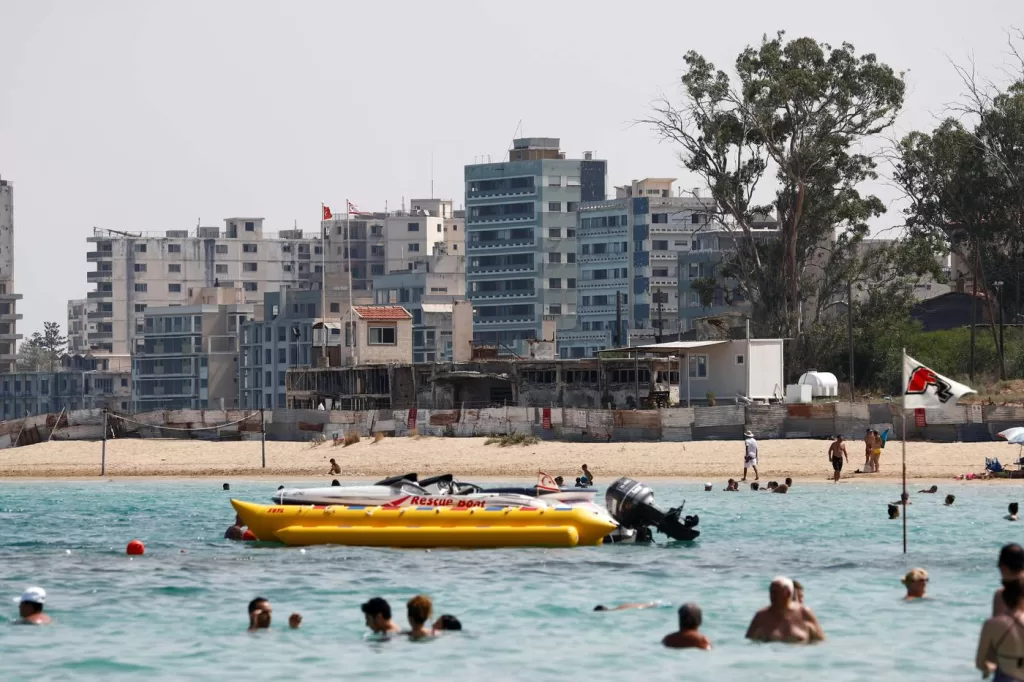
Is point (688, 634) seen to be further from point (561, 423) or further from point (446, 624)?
point (561, 423)

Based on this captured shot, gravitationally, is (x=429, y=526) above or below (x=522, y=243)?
below

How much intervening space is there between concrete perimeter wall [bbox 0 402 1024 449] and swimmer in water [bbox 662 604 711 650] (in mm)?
38226

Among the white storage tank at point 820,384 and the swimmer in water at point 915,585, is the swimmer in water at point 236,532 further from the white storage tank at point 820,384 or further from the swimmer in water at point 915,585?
the white storage tank at point 820,384

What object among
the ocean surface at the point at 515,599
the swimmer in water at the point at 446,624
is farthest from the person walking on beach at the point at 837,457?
the swimmer in water at the point at 446,624

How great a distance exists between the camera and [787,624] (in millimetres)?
22078

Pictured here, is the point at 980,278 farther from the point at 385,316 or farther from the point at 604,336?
the point at 604,336

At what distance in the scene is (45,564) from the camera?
3359 cm

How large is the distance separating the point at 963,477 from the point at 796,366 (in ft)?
106

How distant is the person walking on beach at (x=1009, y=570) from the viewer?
659 inches

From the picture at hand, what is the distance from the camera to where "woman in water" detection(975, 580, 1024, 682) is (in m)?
16.3

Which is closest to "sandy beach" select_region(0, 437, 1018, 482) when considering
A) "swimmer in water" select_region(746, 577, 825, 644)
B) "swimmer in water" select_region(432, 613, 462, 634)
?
"swimmer in water" select_region(432, 613, 462, 634)

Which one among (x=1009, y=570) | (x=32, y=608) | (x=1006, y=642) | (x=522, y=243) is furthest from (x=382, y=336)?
(x=522, y=243)

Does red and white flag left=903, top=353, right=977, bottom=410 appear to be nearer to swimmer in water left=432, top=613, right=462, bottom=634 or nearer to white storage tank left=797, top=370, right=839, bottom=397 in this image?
swimmer in water left=432, top=613, right=462, bottom=634

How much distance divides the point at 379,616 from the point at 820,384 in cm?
5568
